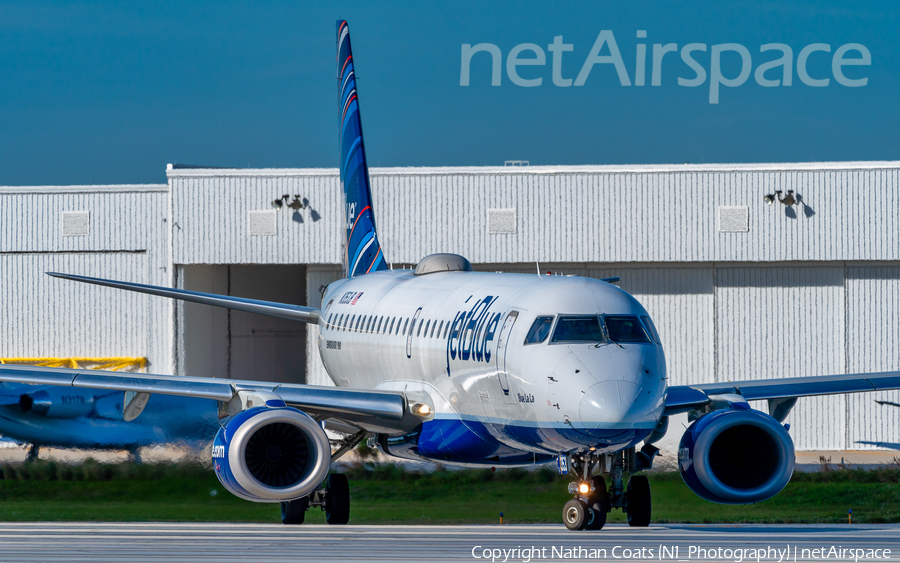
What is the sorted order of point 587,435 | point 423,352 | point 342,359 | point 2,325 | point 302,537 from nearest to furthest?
point 587,435 → point 302,537 → point 423,352 → point 342,359 → point 2,325

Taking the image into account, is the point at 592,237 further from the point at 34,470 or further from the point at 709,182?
the point at 34,470

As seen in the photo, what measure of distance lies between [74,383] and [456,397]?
655 centimetres

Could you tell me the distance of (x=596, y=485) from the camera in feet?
59.8

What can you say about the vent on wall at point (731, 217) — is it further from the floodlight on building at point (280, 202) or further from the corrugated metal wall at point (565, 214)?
the floodlight on building at point (280, 202)

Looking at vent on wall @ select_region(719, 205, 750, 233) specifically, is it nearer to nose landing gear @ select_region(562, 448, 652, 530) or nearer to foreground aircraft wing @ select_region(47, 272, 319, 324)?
foreground aircraft wing @ select_region(47, 272, 319, 324)

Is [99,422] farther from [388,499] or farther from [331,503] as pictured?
[388,499]

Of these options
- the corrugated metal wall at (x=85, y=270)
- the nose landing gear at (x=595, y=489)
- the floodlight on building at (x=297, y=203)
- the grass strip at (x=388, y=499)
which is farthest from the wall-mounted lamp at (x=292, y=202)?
the nose landing gear at (x=595, y=489)

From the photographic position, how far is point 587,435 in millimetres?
15555

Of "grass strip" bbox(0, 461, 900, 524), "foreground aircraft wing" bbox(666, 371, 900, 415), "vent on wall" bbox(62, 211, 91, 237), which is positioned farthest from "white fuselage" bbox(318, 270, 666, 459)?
"vent on wall" bbox(62, 211, 91, 237)

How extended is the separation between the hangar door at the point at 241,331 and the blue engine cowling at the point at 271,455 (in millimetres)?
24938

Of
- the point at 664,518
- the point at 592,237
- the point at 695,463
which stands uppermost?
the point at 592,237

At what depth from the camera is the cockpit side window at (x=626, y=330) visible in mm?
16312

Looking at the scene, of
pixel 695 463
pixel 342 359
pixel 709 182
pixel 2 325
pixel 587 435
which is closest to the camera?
pixel 587 435

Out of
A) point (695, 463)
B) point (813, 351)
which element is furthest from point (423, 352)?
point (813, 351)
